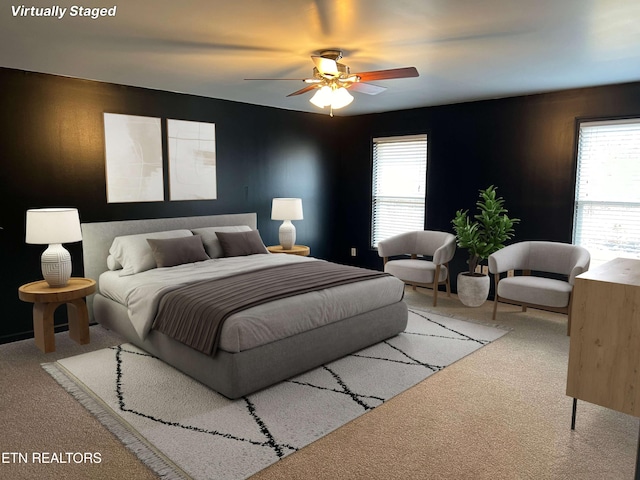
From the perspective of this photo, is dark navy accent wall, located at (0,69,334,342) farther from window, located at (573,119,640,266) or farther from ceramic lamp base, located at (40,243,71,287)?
window, located at (573,119,640,266)

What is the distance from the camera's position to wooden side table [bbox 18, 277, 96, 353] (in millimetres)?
3873

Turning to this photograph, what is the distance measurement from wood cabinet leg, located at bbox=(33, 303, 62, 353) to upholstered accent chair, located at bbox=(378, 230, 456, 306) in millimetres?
3681

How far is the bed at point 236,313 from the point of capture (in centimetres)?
317

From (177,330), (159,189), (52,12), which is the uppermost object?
(52,12)

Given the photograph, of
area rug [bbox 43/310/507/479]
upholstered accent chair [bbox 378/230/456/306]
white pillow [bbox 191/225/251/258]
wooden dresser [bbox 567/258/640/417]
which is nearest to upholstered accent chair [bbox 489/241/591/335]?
upholstered accent chair [bbox 378/230/456/306]

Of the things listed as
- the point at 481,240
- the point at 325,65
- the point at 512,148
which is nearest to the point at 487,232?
the point at 481,240

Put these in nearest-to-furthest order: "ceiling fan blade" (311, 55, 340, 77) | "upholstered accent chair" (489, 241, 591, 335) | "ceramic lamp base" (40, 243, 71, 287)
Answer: "ceiling fan blade" (311, 55, 340, 77) → "ceramic lamp base" (40, 243, 71, 287) → "upholstered accent chair" (489, 241, 591, 335)

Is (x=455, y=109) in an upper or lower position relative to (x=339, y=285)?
upper

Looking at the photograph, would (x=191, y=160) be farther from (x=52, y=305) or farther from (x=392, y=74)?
(x=392, y=74)

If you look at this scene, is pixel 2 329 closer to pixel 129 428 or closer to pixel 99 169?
pixel 99 169

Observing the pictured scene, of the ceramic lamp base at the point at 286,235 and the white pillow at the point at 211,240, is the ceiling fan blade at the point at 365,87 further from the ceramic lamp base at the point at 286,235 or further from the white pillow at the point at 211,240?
the ceramic lamp base at the point at 286,235

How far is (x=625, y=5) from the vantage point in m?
2.61

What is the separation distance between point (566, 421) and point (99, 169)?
15.1 ft

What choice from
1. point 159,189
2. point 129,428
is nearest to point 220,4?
point 129,428
